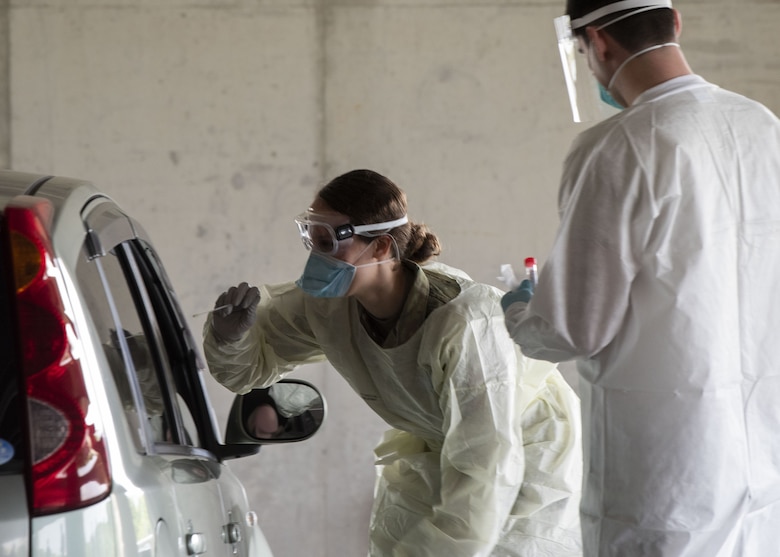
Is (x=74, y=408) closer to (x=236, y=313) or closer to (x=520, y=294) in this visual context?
(x=520, y=294)

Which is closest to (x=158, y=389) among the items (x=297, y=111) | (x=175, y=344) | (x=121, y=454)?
(x=175, y=344)

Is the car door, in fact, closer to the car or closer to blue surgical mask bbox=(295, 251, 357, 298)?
the car

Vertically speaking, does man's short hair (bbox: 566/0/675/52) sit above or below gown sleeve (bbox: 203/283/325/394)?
above

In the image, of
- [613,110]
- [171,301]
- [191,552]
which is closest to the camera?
[191,552]

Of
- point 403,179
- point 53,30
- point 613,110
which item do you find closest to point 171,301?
point 613,110

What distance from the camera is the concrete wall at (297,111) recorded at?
4355 millimetres

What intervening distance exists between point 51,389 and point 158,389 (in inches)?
28.4

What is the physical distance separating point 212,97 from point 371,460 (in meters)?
1.86

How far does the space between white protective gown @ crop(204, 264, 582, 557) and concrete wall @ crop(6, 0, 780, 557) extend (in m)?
1.80

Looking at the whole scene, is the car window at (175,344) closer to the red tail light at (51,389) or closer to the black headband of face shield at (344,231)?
the black headband of face shield at (344,231)

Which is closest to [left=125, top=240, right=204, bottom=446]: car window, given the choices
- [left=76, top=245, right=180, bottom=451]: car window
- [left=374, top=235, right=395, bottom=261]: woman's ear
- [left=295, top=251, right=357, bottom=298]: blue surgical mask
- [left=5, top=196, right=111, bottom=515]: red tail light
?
[left=76, top=245, right=180, bottom=451]: car window

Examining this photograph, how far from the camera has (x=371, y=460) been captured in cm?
455

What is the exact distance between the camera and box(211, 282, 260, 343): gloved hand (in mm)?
2436

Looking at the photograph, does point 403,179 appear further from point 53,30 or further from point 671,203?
point 671,203
